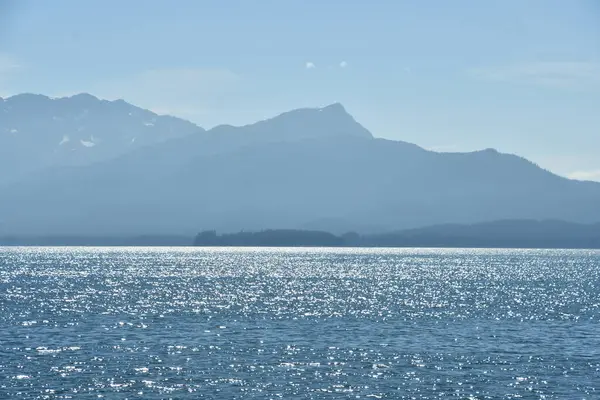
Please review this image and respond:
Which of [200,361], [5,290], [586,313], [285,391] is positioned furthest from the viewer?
[5,290]

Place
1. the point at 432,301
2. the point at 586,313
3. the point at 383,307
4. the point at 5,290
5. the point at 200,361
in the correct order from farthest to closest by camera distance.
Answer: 1. the point at 5,290
2. the point at 432,301
3. the point at 383,307
4. the point at 586,313
5. the point at 200,361

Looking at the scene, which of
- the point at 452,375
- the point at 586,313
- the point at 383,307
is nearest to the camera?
the point at 452,375

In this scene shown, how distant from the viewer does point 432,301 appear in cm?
15450

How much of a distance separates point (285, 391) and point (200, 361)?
1575 cm

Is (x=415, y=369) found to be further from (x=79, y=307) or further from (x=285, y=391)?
(x=79, y=307)

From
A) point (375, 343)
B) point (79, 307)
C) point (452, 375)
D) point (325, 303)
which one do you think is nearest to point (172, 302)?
point (79, 307)

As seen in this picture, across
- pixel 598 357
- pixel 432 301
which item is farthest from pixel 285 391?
pixel 432 301

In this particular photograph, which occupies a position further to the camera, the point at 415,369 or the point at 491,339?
the point at 491,339

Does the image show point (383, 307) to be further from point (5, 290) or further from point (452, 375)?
point (5, 290)

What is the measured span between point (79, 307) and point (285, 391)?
75.4 meters

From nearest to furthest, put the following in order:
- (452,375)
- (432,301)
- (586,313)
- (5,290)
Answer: (452,375) → (586,313) → (432,301) → (5,290)

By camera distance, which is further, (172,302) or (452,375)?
(172,302)

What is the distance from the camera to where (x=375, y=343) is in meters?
95.4

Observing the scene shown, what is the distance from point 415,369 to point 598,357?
67.6ft
